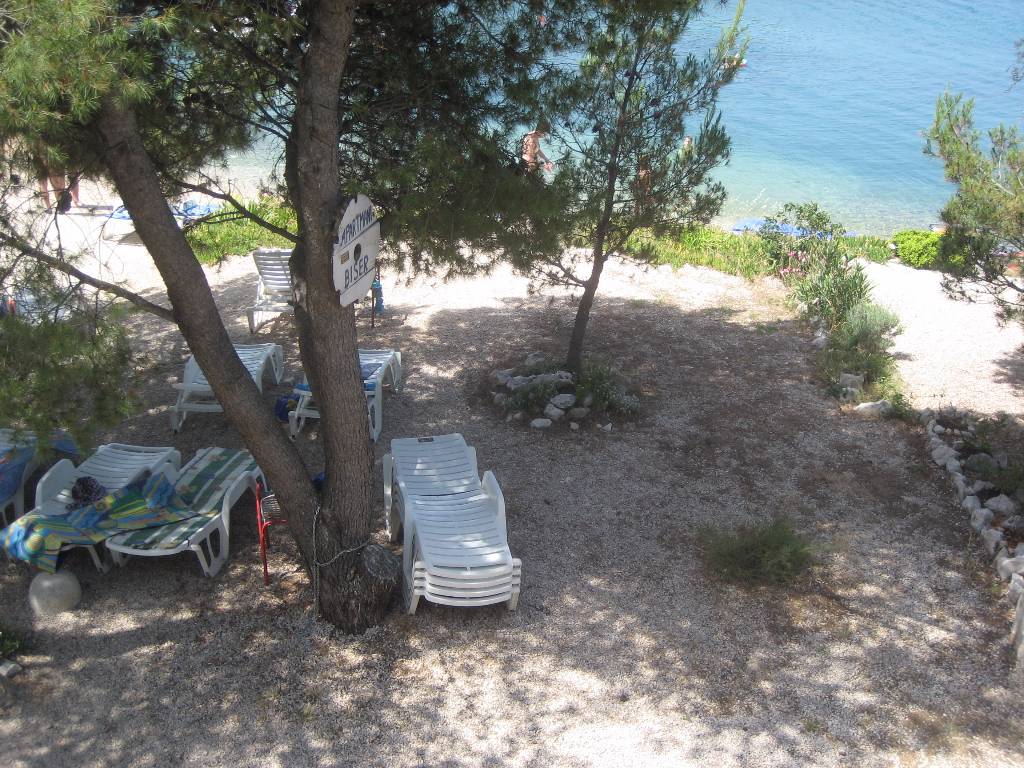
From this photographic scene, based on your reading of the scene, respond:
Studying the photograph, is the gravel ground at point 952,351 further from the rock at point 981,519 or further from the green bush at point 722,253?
the rock at point 981,519

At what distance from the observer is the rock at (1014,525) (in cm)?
Result: 554

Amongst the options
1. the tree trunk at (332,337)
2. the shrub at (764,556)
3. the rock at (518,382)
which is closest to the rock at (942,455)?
the shrub at (764,556)

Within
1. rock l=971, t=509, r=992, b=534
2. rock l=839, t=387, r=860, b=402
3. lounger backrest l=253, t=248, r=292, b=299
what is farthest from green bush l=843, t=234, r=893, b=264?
lounger backrest l=253, t=248, r=292, b=299

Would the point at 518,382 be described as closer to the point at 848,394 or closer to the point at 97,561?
the point at 848,394

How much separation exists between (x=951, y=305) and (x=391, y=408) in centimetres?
781

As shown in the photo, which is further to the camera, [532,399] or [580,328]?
[580,328]

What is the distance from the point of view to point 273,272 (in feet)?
29.7

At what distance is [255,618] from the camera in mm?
4797

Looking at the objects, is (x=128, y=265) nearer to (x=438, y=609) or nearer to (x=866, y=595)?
(x=438, y=609)

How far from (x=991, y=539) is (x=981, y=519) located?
0.25 metres

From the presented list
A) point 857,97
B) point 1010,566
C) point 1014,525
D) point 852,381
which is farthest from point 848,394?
point 857,97

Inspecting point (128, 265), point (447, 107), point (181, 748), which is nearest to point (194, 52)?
point (447, 107)

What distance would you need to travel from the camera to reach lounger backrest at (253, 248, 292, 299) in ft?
29.5

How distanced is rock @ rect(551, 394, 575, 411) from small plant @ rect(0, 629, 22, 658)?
4403 millimetres
